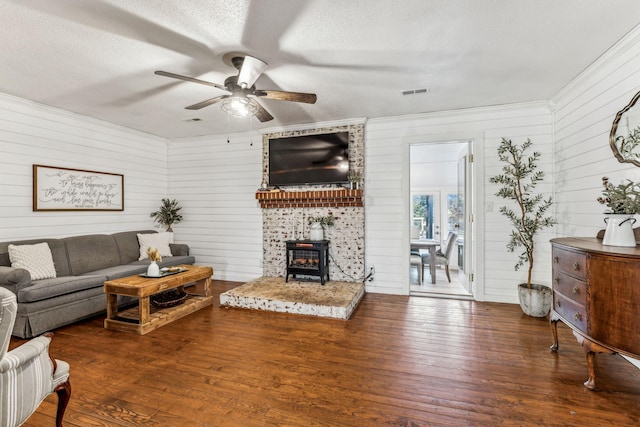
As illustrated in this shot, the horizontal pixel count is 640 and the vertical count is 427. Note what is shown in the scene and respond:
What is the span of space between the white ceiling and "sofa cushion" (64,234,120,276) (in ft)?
6.38

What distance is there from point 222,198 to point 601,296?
5343 mm

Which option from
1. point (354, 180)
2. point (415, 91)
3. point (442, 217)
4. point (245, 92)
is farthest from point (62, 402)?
point (442, 217)

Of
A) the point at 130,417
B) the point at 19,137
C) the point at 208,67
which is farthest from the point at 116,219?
the point at 130,417

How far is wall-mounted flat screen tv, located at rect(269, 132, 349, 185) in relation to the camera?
4.71m

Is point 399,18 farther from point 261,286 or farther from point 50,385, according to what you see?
point 261,286

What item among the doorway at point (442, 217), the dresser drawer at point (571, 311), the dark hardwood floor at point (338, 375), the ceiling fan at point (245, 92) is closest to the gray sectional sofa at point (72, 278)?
the dark hardwood floor at point (338, 375)

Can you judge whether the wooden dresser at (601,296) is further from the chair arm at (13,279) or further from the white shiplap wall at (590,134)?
the chair arm at (13,279)

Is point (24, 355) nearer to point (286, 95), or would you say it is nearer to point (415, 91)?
point (286, 95)

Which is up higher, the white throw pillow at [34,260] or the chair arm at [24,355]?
the white throw pillow at [34,260]

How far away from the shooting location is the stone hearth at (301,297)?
361 centimetres

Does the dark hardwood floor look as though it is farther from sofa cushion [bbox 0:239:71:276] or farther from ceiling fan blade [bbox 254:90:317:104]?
ceiling fan blade [bbox 254:90:317:104]

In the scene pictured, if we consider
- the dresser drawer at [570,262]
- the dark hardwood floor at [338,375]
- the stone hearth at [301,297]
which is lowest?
the dark hardwood floor at [338,375]

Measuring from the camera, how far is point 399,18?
2.21 meters

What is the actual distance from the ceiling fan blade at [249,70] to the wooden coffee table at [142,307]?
2396 millimetres
